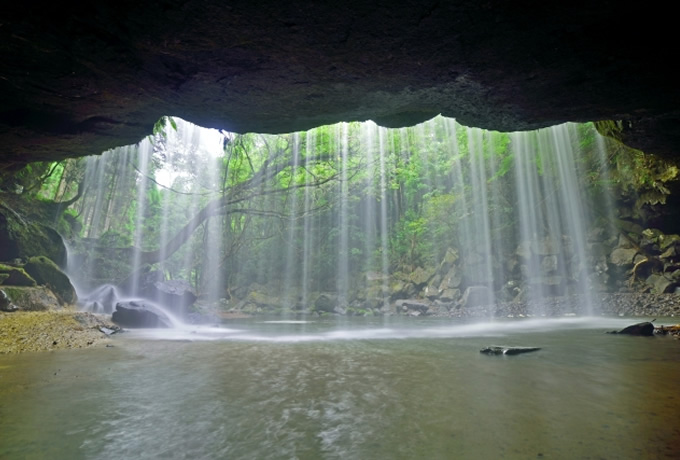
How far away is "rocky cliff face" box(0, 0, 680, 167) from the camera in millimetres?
2852

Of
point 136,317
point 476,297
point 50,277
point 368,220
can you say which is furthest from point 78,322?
point 368,220

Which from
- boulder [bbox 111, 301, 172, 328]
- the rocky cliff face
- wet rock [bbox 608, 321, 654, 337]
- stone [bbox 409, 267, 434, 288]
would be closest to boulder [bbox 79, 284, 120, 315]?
boulder [bbox 111, 301, 172, 328]

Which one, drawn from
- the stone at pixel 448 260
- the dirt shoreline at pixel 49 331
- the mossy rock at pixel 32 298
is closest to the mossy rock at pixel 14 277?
the mossy rock at pixel 32 298

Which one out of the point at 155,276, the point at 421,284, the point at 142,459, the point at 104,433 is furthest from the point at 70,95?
the point at 421,284

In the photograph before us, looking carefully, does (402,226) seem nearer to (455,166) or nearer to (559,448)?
(455,166)

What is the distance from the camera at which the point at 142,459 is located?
1976mm

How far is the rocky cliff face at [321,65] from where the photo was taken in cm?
285

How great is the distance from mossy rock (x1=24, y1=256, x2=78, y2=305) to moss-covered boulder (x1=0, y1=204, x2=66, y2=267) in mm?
481

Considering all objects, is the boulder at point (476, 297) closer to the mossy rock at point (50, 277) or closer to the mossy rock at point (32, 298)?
the mossy rock at point (50, 277)

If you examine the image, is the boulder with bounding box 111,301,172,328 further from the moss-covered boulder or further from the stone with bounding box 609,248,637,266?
the stone with bounding box 609,248,637,266

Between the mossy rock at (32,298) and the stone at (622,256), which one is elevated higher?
the stone at (622,256)

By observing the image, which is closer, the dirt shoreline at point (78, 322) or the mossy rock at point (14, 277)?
the dirt shoreline at point (78, 322)

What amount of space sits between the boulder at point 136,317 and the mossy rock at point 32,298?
1690mm

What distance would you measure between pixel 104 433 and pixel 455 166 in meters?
24.4
